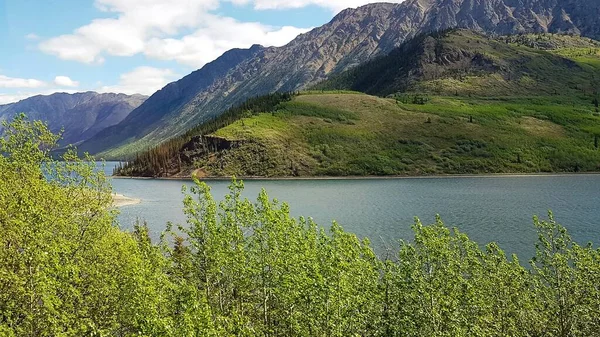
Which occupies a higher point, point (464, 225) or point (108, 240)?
point (108, 240)

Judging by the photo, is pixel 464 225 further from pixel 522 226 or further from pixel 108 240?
pixel 108 240

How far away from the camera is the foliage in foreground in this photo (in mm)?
23562

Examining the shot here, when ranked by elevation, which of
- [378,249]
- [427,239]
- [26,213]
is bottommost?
[378,249]

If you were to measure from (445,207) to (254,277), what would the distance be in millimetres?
99523

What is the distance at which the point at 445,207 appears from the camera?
120m

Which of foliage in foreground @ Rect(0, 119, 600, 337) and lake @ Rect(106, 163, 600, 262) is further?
lake @ Rect(106, 163, 600, 262)

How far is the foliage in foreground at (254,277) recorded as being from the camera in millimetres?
23562

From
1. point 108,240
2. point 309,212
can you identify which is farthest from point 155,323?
point 309,212

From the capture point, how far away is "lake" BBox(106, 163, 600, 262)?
8438cm

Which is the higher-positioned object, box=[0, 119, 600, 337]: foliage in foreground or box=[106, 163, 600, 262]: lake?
box=[0, 119, 600, 337]: foliage in foreground

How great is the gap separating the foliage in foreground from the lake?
2713 centimetres

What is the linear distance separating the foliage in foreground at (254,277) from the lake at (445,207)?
27133 millimetres

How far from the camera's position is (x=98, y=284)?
2669 centimetres

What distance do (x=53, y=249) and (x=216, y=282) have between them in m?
11.9
